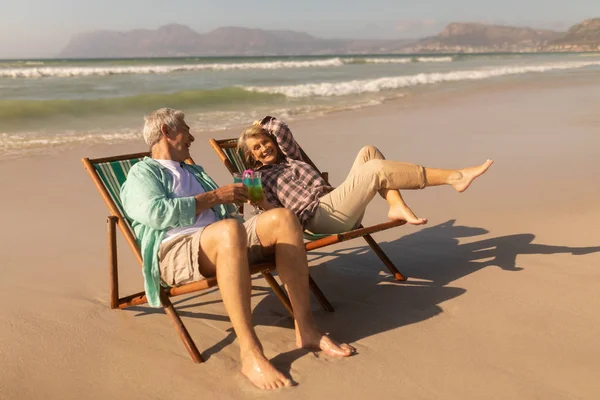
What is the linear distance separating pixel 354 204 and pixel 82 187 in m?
3.30

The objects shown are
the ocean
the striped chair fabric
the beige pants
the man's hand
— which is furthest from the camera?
the ocean

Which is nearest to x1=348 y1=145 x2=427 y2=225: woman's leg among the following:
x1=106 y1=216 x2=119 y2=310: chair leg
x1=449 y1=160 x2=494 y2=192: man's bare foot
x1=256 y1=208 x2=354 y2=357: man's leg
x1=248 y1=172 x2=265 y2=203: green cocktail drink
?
x1=449 y1=160 x2=494 y2=192: man's bare foot

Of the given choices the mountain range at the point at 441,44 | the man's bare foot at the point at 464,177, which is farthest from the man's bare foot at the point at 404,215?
the mountain range at the point at 441,44

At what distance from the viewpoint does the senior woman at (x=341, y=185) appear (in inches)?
148

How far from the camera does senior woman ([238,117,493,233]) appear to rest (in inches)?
148

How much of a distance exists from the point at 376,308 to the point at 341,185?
→ 72 cm

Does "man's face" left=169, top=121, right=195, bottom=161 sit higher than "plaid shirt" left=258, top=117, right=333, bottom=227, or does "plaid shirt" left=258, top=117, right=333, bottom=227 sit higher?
"man's face" left=169, top=121, right=195, bottom=161

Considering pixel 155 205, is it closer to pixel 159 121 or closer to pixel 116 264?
pixel 159 121

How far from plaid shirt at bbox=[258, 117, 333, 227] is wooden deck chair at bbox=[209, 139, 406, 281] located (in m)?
0.14

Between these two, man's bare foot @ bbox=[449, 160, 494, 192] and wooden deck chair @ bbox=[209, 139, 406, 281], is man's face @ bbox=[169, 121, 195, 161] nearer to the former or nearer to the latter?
wooden deck chair @ bbox=[209, 139, 406, 281]

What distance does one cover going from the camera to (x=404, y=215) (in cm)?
368

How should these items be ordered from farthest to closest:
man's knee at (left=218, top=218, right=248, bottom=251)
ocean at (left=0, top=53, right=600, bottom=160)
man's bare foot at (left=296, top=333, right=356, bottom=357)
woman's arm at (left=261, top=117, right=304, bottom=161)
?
ocean at (left=0, top=53, right=600, bottom=160), woman's arm at (left=261, top=117, right=304, bottom=161), man's bare foot at (left=296, top=333, right=356, bottom=357), man's knee at (left=218, top=218, right=248, bottom=251)

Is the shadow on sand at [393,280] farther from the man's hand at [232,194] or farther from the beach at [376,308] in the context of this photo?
the man's hand at [232,194]

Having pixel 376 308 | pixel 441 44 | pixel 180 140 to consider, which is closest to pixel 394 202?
pixel 376 308
